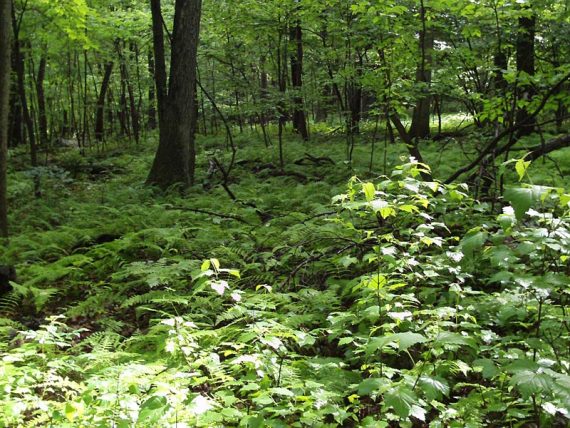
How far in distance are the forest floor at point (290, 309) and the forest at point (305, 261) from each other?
0.03 meters

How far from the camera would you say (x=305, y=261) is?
471cm

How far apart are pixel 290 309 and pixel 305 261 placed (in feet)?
2.68

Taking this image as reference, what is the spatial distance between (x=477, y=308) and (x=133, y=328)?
3.13 m

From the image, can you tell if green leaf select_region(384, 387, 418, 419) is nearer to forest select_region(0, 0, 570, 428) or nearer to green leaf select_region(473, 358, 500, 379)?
forest select_region(0, 0, 570, 428)

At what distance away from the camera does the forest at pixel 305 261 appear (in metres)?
2.51

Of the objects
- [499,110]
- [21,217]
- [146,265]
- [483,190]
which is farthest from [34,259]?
[499,110]

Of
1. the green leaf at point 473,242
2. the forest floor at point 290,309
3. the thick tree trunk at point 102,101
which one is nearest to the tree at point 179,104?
the forest floor at point 290,309

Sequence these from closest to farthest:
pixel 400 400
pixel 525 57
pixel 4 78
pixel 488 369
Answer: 1. pixel 400 400
2. pixel 488 369
3. pixel 4 78
4. pixel 525 57

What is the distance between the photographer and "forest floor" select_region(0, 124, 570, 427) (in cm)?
244

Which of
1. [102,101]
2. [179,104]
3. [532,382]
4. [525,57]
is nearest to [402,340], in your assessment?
[532,382]

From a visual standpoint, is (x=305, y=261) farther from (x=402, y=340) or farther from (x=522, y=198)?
(x=522, y=198)

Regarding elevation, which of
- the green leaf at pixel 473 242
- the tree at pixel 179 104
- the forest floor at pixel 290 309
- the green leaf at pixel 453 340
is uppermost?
the tree at pixel 179 104

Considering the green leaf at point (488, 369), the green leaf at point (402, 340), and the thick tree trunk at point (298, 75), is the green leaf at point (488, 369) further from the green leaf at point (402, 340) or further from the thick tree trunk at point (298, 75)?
the thick tree trunk at point (298, 75)

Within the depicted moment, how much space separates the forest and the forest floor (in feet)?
0.08
